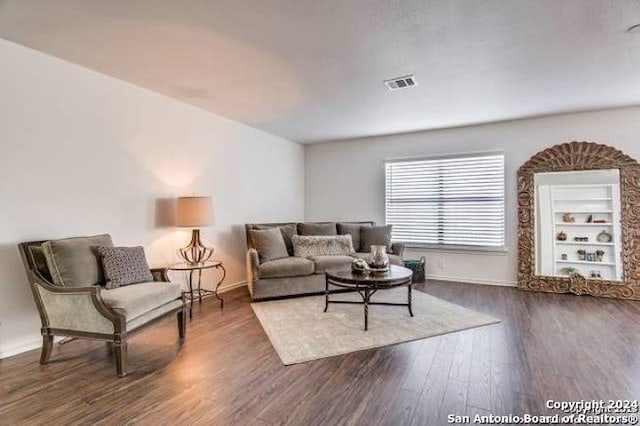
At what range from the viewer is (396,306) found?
392 cm

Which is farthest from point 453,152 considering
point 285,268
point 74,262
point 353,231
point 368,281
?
point 74,262

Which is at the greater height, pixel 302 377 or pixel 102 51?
pixel 102 51

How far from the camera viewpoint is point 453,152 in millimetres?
5426

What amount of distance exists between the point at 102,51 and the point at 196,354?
8.53ft

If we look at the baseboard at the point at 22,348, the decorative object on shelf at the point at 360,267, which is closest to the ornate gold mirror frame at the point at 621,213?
the decorative object on shelf at the point at 360,267

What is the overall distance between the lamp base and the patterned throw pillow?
0.96m

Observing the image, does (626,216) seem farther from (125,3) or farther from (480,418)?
(125,3)

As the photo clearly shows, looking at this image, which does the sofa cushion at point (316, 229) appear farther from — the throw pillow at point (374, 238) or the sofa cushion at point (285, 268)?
the sofa cushion at point (285, 268)

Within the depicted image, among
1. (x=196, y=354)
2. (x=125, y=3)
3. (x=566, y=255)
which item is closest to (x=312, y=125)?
(x=125, y=3)

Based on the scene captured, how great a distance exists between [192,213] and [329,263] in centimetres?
181

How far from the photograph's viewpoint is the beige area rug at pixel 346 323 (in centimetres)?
283

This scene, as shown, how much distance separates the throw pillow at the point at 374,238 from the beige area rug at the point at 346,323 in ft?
3.36

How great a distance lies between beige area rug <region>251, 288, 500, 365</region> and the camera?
2.83m

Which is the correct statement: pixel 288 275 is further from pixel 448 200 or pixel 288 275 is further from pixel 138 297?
pixel 448 200
